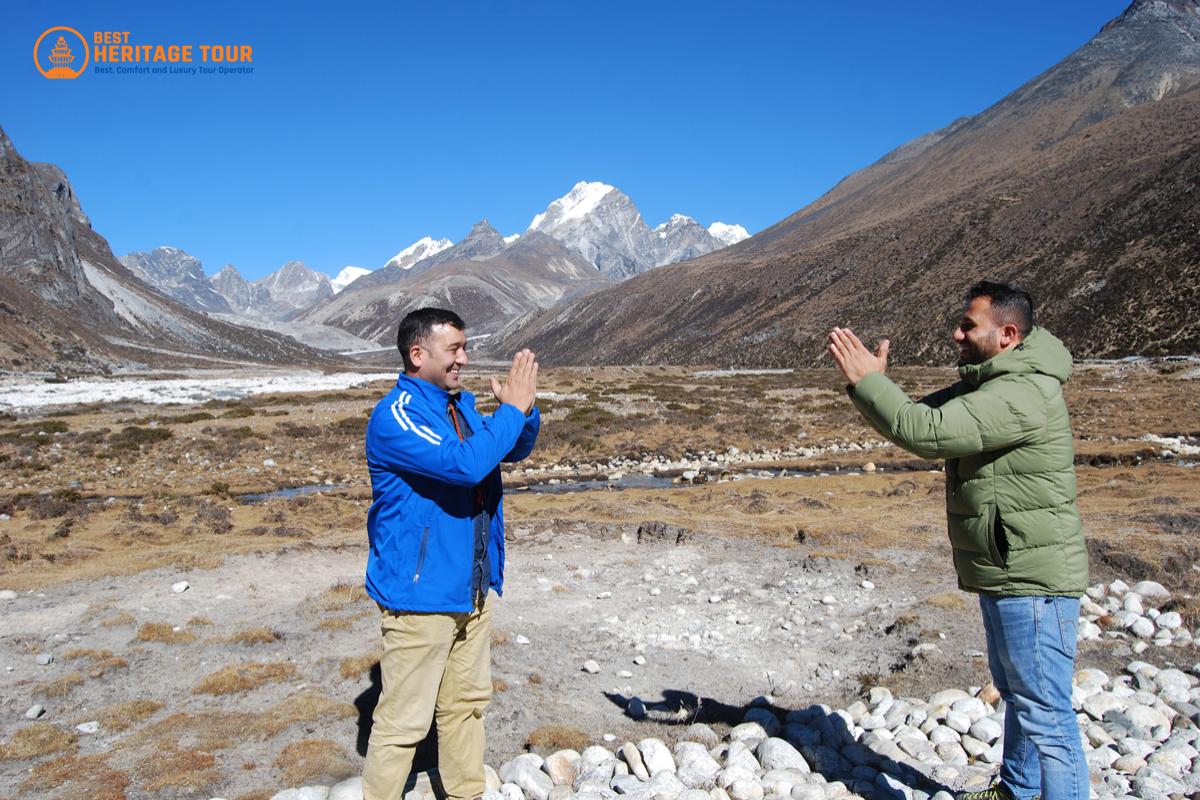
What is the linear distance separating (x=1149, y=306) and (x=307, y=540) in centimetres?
8964

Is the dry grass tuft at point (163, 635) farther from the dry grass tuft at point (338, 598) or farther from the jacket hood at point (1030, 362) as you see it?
the jacket hood at point (1030, 362)

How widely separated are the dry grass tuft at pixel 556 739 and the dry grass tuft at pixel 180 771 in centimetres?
256

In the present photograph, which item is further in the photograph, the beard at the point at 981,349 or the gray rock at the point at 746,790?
the gray rock at the point at 746,790

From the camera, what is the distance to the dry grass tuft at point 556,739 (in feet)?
21.1

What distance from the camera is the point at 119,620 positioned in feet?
31.1

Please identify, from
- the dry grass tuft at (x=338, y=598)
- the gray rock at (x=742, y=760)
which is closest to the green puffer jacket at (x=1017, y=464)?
the gray rock at (x=742, y=760)

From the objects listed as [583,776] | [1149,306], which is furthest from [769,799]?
[1149,306]

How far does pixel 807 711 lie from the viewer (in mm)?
6879

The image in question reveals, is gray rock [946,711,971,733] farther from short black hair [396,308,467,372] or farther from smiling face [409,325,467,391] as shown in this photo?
short black hair [396,308,467,372]

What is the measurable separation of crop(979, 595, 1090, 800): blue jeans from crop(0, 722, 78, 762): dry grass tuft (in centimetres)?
734

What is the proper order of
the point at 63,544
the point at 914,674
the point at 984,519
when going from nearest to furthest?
the point at 984,519
the point at 914,674
the point at 63,544

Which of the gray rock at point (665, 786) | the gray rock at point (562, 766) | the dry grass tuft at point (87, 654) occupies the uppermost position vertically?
the dry grass tuft at point (87, 654)

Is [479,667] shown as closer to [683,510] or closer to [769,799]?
[769,799]

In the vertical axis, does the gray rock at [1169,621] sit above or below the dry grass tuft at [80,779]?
above
